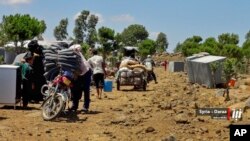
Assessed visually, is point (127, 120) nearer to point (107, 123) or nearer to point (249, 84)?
point (107, 123)

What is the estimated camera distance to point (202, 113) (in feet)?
36.9

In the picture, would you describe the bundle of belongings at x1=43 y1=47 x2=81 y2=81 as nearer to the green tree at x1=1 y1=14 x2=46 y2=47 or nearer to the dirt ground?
the dirt ground

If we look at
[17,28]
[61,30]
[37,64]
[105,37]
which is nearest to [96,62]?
[37,64]

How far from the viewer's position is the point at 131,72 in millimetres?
19484

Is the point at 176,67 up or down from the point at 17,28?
down

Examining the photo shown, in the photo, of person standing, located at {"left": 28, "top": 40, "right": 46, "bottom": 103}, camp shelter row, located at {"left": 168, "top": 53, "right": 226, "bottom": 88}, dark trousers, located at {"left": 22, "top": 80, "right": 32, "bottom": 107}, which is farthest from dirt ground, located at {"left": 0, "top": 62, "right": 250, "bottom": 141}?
camp shelter row, located at {"left": 168, "top": 53, "right": 226, "bottom": 88}

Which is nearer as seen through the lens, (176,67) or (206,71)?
(206,71)

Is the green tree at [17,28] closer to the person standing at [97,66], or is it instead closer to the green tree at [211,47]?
the person standing at [97,66]

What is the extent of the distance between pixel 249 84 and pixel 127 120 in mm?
12913

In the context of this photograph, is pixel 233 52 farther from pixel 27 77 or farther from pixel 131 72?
pixel 27 77

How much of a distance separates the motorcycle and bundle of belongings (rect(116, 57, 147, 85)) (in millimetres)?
8976

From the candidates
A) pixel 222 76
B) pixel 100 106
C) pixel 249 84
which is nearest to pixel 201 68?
pixel 222 76

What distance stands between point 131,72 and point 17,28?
21.2 meters

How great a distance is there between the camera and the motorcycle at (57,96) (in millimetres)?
9953
